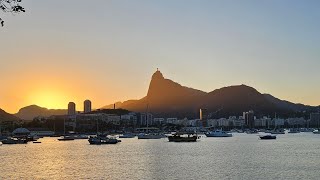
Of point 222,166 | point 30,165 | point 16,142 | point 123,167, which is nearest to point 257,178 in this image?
point 222,166

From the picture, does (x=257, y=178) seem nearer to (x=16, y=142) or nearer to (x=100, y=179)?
(x=100, y=179)

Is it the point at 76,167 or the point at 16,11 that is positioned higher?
the point at 16,11

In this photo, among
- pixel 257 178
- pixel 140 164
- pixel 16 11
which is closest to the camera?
pixel 16 11

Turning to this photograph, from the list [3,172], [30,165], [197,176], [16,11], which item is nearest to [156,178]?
[197,176]

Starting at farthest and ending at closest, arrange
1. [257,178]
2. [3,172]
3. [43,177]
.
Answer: [3,172] < [43,177] < [257,178]

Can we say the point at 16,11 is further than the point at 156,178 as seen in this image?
No

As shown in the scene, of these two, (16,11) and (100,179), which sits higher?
(16,11)

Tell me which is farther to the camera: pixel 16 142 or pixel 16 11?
pixel 16 142

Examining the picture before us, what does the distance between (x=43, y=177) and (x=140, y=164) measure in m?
17.1

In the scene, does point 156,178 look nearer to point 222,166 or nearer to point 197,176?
Answer: point 197,176

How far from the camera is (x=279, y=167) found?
62.0 metres

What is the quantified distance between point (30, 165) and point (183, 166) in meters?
21.6

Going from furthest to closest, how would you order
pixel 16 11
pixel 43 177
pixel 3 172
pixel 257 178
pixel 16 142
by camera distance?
1. pixel 16 142
2. pixel 3 172
3. pixel 43 177
4. pixel 257 178
5. pixel 16 11

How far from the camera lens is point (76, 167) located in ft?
215
